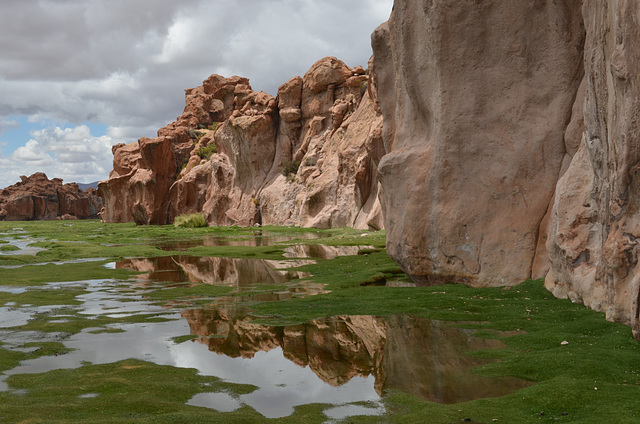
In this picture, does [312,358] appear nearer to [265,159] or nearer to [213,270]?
[213,270]

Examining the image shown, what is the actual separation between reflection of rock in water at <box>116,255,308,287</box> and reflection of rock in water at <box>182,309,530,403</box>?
23.5ft

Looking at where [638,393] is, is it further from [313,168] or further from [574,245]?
[313,168]

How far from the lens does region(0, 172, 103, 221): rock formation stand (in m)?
136

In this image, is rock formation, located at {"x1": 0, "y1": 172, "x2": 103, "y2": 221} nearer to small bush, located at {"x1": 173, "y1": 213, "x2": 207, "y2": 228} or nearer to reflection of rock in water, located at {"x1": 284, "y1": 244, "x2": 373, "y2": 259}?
small bush, located at {"x1": 173, "y1": 213, "x2": 207, "y2": 228}

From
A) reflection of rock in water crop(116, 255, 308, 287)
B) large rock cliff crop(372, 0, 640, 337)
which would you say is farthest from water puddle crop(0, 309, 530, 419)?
reflection of rock in water crop(116, 255, 308, 287)

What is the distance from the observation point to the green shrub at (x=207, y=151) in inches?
3499

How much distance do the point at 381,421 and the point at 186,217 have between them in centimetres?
6624

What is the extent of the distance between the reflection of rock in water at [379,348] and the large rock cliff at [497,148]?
4049mm

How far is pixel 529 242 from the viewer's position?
15844 millimetres

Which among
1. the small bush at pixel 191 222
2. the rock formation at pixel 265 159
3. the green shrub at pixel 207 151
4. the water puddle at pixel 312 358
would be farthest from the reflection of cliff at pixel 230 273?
the green shrub at pixel 207 151

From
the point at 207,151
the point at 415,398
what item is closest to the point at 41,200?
the point at 207,151

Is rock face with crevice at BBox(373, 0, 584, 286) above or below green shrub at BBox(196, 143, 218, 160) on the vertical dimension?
below

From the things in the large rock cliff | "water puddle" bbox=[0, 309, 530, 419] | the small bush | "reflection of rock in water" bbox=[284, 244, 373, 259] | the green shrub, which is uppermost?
the green shrub

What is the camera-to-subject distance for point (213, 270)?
81.9 feet
